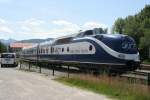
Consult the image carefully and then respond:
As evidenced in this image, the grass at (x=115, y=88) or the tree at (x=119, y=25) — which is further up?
the tree at (x=119, y=25)

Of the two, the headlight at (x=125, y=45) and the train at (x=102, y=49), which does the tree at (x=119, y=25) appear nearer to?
the train at (x=102, y=49)

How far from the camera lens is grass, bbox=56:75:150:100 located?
14.7 m

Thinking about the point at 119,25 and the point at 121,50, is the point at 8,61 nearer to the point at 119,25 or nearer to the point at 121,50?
the point at 121,50

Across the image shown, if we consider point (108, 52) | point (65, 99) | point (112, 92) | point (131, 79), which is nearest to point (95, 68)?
point (108, 52)

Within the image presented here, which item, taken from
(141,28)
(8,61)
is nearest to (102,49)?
(8,61)

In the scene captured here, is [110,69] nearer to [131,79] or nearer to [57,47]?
[131,79]

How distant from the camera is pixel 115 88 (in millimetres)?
16859

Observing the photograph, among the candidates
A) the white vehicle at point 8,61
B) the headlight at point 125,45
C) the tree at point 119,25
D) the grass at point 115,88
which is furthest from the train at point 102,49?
the tree at point 119,25

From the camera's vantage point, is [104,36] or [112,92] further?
[104,36]

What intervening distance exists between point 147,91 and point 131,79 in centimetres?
379

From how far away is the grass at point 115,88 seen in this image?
14656 millimetres

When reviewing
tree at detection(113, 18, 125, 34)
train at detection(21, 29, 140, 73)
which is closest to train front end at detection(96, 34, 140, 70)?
train at detection(21, 29, 140, 73)

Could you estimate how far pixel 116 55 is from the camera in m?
26.2

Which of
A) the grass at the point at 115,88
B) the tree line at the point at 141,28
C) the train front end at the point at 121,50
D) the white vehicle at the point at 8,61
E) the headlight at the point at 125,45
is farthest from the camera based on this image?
the tree line at the point at 141,28
